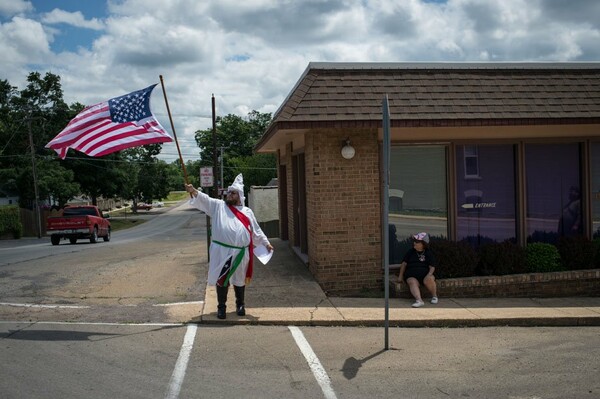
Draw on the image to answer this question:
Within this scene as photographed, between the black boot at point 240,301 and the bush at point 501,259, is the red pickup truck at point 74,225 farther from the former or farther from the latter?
the bush at point 501,259

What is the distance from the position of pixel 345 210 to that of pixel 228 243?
2.67 metres

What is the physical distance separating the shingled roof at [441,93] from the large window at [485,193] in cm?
104

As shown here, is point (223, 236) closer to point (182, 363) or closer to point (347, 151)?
point (182, 363)

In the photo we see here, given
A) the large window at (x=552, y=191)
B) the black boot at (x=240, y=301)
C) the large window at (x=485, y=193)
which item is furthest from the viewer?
the large window at (x=552, y=191)

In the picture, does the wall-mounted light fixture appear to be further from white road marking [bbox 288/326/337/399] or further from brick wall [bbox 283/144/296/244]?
brick wall [bbox 283/144/296/244]

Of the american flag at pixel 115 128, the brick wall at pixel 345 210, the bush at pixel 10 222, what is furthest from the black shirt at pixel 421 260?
the bush at pixel 10 222

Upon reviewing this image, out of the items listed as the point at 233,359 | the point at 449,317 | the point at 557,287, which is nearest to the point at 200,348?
the point at 233,359

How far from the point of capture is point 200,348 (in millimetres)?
6508

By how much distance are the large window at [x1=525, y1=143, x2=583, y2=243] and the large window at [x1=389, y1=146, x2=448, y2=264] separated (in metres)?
1.68

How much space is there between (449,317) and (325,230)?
265 centimetres

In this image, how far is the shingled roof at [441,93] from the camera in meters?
9.42

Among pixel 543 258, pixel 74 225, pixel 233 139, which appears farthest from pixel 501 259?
pixel 233 139

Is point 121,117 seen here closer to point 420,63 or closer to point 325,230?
point 325,230

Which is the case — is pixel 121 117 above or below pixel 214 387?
above
